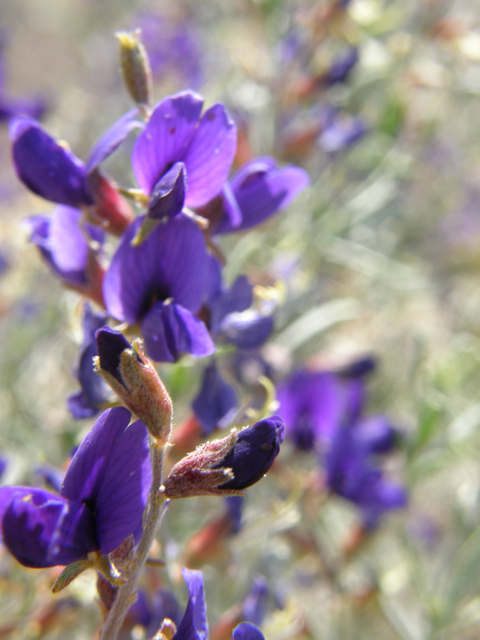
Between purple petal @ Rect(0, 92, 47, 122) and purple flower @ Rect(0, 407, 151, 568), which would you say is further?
purple petal @ Rect(0, 92, 47, 122)

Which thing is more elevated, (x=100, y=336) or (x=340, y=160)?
(x=100, y=336)

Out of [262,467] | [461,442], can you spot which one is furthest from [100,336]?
[461,442]

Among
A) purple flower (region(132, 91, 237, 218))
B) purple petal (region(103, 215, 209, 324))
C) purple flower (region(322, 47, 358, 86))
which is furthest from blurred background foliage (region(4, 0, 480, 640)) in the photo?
purple flower (region(132, 91, 237, 218))

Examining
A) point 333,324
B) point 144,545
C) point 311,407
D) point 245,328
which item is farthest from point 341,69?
point 144,545

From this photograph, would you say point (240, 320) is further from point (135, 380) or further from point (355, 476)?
point (355, 476)

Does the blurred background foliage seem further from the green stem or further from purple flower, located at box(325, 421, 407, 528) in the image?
the green stem

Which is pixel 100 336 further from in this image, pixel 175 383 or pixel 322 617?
pixel 322 617
